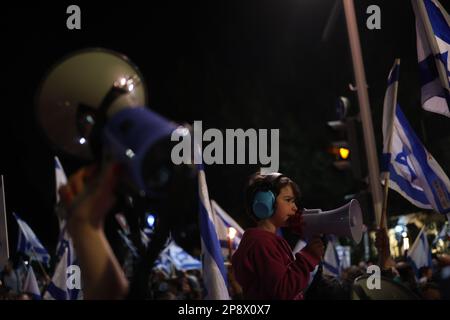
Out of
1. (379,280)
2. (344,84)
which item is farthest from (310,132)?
(379,280)

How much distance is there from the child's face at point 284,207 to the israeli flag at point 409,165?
7.72 feet

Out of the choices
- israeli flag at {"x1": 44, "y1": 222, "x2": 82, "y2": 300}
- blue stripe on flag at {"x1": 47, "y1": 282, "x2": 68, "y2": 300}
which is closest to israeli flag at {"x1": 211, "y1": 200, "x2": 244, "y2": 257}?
israeli flag at {"x1": 44, "y1": 222, "x2": 82, "y2": 300}

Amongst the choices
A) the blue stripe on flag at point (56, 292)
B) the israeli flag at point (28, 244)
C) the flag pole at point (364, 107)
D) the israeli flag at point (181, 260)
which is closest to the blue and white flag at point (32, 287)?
the blue stripe on flag at point (56, 292)

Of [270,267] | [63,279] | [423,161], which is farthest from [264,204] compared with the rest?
[63,279]

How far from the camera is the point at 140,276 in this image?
2.32 meters

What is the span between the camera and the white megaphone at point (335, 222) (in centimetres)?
352

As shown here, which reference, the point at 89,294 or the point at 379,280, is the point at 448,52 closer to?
the point at 379,280

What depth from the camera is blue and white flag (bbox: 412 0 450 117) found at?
211 inches

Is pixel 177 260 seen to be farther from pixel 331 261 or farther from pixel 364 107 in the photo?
pixel 364 107

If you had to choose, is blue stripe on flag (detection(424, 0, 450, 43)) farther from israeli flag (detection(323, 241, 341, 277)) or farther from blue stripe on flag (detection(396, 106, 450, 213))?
israeli flag (detection(323, 241, 341, 277))

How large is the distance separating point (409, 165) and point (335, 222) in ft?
10.2

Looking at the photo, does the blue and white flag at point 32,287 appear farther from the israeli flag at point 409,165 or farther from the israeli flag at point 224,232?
the israeli flag at point 409,165

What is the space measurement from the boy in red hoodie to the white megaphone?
6 centimetres
